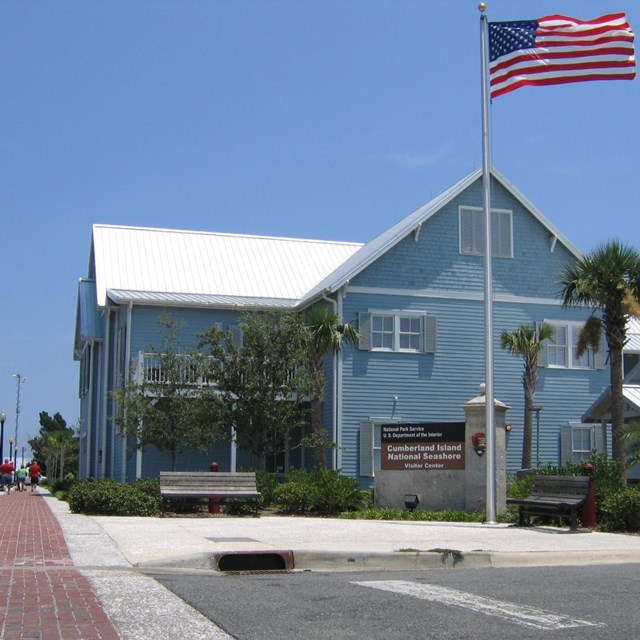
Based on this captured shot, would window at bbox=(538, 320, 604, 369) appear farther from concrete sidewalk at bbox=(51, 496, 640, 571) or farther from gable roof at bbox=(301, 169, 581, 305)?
concrete sidewalk at bbox=(51, 496, 640, 571)

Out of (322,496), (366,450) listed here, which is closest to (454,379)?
(366,450)

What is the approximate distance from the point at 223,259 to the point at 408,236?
7.67 meters

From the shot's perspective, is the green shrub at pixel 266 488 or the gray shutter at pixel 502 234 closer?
the green shrub at pixel 266 488

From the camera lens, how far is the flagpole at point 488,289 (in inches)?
717

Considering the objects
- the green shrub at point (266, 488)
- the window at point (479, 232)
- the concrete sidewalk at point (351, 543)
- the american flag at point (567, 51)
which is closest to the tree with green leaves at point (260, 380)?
the green shrub at point (266, 488)

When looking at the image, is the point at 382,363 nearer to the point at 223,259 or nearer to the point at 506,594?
the point at 223,259

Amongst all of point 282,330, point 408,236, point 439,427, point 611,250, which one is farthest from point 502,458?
point 408,236

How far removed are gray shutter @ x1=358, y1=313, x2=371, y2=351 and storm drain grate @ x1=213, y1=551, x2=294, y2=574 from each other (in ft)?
57.8

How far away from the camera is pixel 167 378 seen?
24938mm

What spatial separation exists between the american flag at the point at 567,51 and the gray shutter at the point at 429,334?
1228 cm

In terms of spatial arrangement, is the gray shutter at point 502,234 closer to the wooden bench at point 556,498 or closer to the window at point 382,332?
the window at point 382,332

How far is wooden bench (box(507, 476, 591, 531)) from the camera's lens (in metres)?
16.1

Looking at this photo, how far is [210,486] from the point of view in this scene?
65.7ft

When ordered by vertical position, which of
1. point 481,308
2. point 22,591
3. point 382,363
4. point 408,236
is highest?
point 408,236
